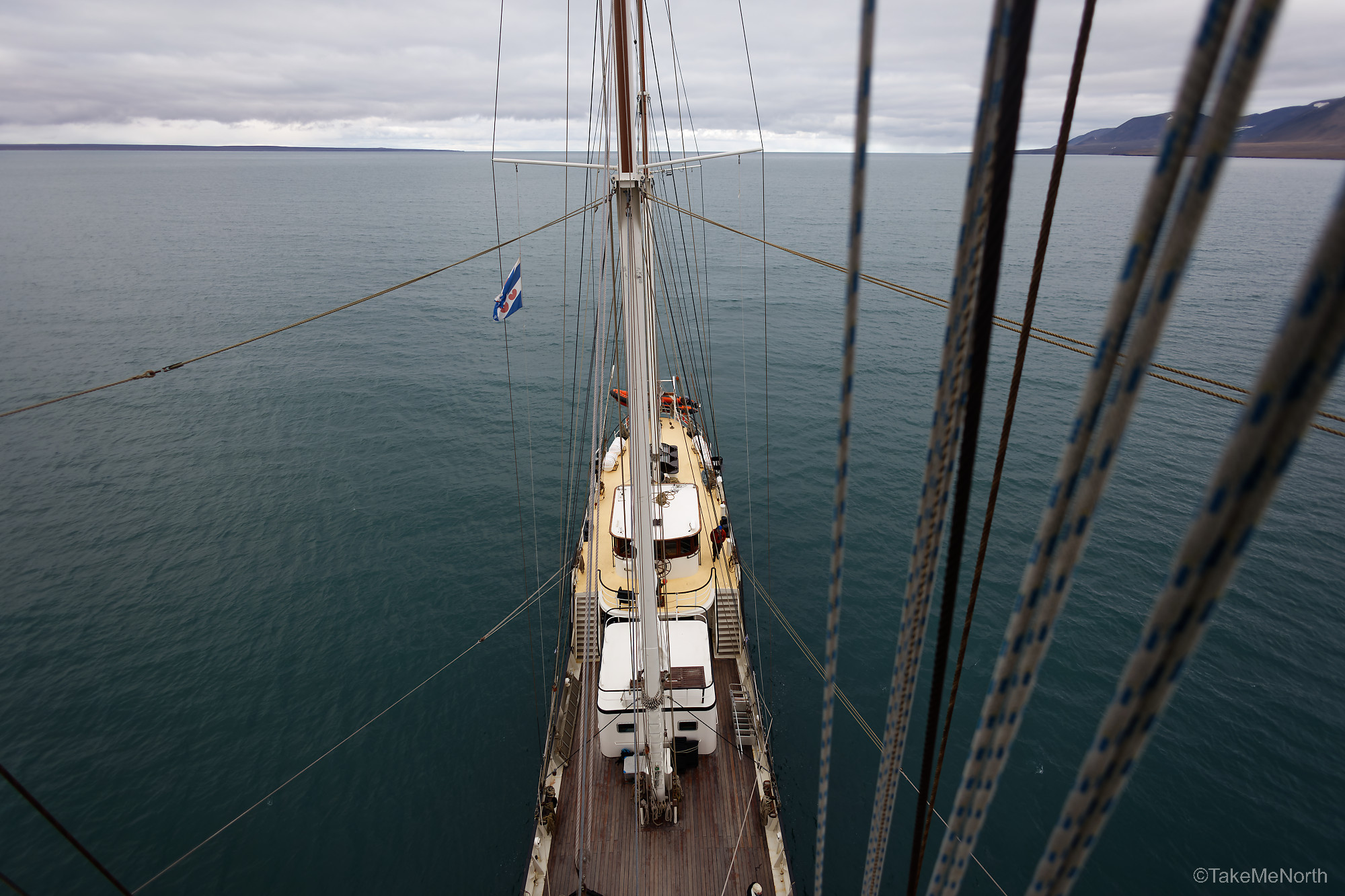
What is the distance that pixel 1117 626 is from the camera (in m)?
23.5

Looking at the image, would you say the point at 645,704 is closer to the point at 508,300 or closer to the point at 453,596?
the point at 508,300

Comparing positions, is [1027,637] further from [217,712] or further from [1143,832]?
[217,712]

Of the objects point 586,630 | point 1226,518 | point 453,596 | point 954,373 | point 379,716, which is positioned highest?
point 954,373

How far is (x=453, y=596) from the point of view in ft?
87.1

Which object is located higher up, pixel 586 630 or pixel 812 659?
pixel 586 630

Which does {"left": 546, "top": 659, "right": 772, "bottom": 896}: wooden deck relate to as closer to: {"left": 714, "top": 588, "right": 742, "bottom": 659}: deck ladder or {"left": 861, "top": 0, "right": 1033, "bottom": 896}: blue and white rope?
{"left": 714, "top": 588, "right": 742, "bottom": 659}: deck ladder

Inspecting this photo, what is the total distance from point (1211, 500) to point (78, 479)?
1796 inches

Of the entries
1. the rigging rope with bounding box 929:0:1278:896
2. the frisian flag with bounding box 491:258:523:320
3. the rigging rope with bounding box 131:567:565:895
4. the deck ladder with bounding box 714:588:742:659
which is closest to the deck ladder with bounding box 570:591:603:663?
the rigging rope with bounding box 131:567:565:895

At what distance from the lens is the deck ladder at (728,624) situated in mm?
19078

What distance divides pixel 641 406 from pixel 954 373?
867 centimetres

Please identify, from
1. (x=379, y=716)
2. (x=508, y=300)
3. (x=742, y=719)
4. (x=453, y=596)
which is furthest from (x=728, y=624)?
(x=453, y=596)

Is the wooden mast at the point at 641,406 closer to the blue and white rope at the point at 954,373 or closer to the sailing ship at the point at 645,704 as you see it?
the sailing ship at the point at 645,704

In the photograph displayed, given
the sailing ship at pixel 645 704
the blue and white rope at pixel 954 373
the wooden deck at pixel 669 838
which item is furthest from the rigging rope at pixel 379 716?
the blue and white rope at pixel 954 373

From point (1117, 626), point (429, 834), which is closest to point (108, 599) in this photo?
point (429, 834)
